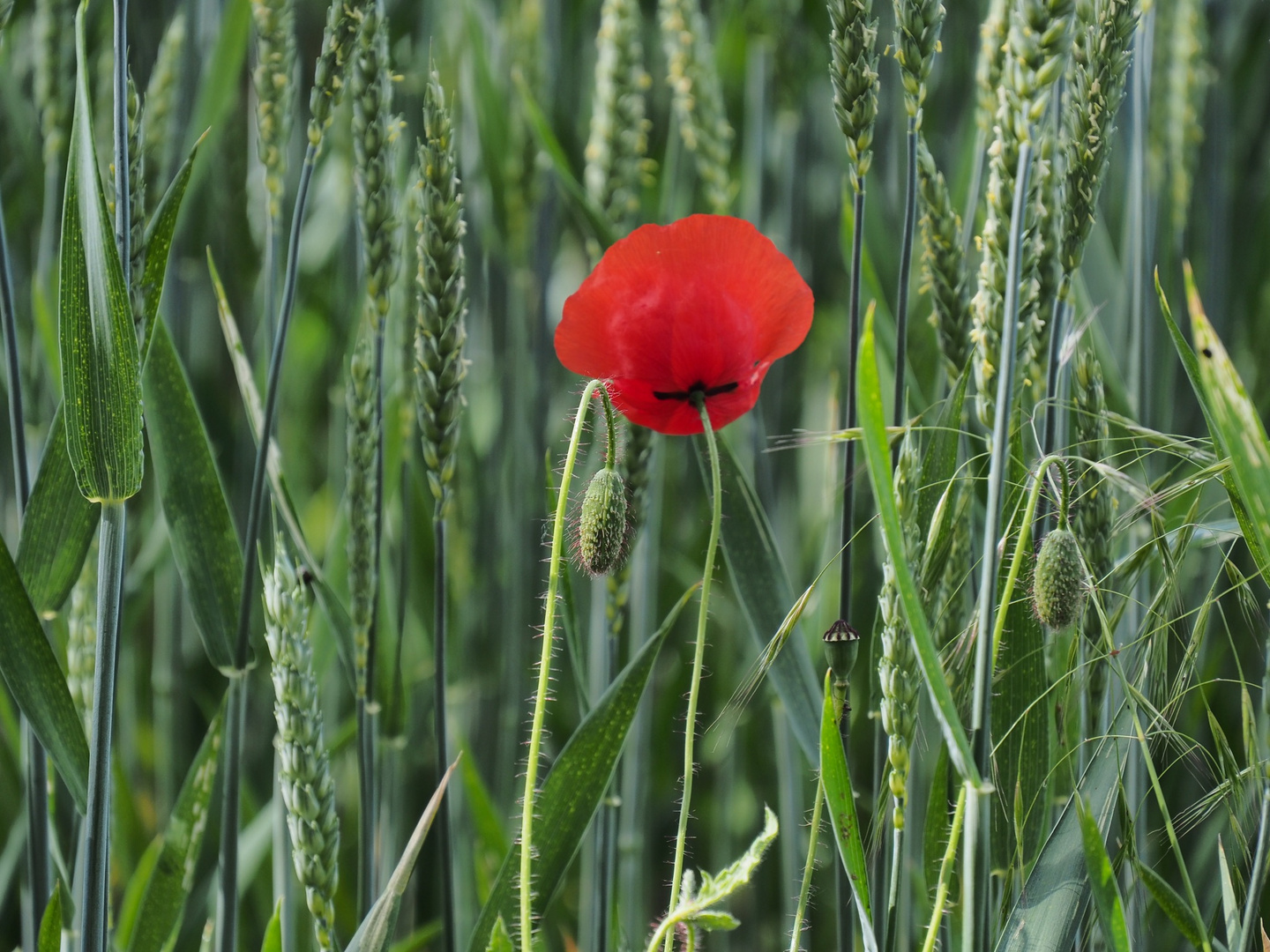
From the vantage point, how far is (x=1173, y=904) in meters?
0.42

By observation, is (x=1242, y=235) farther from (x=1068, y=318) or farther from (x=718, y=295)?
(x=718, y=295)

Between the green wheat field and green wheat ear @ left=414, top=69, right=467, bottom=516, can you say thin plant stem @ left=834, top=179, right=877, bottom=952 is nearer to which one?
the green wheat field

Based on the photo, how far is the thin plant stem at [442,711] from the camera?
50 centimetres

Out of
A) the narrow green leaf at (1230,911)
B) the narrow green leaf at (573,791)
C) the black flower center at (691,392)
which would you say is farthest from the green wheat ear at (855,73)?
the narrow green leaf at (1230,911)

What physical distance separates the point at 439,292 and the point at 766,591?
22cm

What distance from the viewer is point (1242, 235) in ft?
3.51

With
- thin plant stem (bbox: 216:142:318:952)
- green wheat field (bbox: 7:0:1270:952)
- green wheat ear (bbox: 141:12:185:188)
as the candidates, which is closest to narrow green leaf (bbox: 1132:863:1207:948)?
green wheat field (bbox: 7:0:1270:952)

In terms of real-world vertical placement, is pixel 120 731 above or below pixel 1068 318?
below

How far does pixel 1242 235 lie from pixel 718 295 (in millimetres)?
924

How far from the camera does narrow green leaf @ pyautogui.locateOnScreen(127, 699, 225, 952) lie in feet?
1.75

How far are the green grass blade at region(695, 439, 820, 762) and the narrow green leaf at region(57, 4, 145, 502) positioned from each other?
0.88 feet

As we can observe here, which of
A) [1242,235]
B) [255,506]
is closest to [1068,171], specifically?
[255,506]

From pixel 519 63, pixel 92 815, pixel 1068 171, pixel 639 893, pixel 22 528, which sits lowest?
pixel 639 893

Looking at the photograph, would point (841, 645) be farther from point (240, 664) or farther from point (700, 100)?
point (700, 100)
